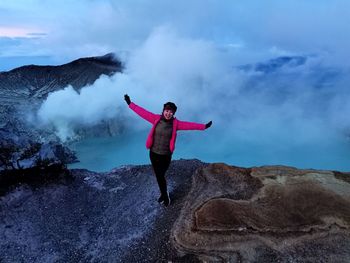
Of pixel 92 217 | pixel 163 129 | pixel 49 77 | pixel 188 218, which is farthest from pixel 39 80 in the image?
pixel 188 218

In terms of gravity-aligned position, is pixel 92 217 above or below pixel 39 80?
below

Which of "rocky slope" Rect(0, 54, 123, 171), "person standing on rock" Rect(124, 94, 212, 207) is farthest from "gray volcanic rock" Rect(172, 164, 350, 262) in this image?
"rocky slope" Rect(0, 54, 123, 171)

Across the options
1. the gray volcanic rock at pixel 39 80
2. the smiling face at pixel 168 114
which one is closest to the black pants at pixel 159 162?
the smiling face at pixel 168 114

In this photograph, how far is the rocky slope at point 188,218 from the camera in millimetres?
6559

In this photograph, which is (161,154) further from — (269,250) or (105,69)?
(105,69)

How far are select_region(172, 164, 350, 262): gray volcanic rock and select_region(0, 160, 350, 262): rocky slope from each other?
0.02 meters

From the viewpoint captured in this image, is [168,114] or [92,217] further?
[92,217]

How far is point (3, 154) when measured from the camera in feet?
31.3

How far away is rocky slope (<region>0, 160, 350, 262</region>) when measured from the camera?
656 centimetres

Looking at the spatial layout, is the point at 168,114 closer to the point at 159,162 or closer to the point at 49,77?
the point at 159,162

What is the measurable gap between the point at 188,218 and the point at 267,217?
5.15 feet

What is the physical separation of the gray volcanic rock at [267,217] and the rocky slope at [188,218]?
0.02m

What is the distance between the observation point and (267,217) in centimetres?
730

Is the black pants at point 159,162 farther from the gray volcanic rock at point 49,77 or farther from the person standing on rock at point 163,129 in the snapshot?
the gray volcanic rock at point 49,77
